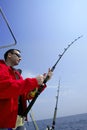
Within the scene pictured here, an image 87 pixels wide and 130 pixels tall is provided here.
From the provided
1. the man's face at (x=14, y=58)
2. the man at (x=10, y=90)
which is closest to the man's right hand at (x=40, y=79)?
the man at (x=10, y=90)

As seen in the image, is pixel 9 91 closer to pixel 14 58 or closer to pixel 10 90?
pixel 10 90

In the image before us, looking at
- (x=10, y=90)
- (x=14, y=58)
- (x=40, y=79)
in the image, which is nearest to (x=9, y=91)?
(x=10, y=90)

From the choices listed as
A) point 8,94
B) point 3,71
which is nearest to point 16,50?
point 3,71

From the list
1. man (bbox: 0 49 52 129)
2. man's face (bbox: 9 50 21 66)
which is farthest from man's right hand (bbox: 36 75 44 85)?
man's face (bbox: 9 50 21 66)

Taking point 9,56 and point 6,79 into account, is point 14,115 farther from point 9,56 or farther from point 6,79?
point 9,56

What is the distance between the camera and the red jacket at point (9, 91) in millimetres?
3855

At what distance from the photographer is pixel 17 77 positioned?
15.6 feet

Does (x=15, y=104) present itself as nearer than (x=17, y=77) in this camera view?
Yes

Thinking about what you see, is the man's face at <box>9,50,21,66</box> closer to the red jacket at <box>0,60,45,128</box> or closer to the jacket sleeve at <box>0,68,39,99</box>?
the red jacket at <box>0,60,45,128</box>

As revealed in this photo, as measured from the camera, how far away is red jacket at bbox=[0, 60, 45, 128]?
3.86 m

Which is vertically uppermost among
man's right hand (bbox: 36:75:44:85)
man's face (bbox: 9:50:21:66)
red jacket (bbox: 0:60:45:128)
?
man's face (bbox: 9:50:21:66)

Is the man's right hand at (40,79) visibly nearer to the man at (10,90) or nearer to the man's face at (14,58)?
the man at (10,90)

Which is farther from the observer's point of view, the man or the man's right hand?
the man's right hand

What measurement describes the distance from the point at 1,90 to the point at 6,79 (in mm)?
177
